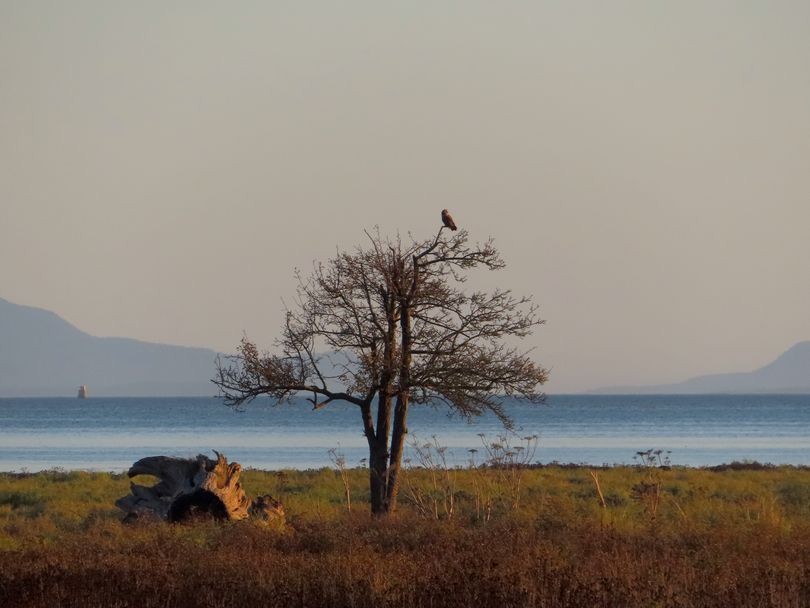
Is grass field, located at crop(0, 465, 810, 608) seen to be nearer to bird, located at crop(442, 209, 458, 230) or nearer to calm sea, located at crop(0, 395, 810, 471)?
bird, located at crop(442, 209, 458, 230)

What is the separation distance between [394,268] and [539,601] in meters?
11.9

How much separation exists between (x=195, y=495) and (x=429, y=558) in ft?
28.3

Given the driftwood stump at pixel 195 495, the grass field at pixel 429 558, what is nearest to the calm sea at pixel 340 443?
the driftwood stump at pixel 195 495

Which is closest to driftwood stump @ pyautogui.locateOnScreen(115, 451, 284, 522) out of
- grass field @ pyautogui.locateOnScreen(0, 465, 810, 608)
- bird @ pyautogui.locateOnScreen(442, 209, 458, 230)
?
grass field @ pyautogui.locateOnScreen(0, 465, 810, 608)

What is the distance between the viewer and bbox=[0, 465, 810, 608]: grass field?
43.4 ft

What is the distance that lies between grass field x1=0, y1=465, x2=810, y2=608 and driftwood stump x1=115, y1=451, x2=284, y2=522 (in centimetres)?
68

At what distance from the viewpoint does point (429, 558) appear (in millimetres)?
15984

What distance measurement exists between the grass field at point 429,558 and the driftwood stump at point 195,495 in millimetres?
678

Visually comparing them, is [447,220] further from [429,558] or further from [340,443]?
[340,443]

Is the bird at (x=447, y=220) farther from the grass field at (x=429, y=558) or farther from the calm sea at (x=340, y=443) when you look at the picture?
the calm sea at (x=340, y=443)

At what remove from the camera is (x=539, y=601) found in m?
12.9

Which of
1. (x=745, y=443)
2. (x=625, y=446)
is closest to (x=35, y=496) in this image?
(x=625, y=446)

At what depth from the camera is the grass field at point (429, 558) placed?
43.4 feet

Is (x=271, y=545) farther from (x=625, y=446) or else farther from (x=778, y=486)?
(x=625, y=446)
